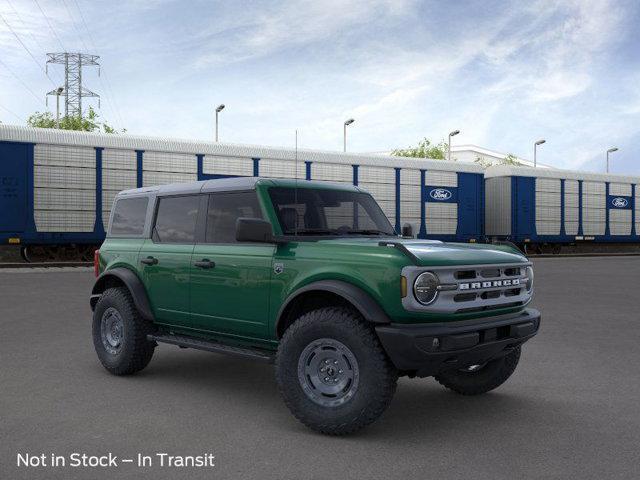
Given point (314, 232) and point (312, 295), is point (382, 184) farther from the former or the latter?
point (312, 295)

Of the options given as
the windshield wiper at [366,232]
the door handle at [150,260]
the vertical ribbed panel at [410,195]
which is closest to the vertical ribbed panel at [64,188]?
the vertical ribbed panel at [410,195]

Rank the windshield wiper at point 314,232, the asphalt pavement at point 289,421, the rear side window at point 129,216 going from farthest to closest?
the rear side window at point 129,216 < the windshield wiper at point 314,232 < the asphalt pavement at point 289,421

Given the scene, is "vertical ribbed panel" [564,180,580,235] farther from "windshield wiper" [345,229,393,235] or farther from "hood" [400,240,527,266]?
"hood" [400,240,527,266]

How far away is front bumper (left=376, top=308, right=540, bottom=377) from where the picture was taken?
444 cm

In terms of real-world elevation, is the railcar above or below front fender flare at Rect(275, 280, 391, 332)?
above

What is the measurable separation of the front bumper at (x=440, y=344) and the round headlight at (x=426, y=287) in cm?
19

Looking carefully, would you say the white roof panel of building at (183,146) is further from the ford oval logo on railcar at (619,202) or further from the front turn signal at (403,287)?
the front turn signal at (403,287)

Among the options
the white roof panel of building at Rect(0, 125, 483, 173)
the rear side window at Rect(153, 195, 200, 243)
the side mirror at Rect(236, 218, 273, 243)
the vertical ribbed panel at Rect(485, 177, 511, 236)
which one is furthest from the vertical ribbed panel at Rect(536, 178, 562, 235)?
the side mirror at Rect(236, 218, 273, 243)

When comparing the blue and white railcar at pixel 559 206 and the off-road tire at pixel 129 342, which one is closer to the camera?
the off-road tire at pixel 129 342

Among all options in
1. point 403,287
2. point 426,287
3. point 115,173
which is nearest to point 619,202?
point 115,173

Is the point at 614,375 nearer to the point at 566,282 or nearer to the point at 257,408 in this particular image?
the point at 257,408

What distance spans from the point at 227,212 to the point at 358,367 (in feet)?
6.97

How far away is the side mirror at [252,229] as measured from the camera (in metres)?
5.02

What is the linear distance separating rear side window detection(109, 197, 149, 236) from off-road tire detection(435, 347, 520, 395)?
3.48 m
